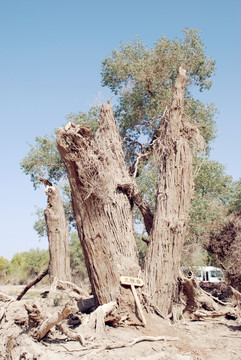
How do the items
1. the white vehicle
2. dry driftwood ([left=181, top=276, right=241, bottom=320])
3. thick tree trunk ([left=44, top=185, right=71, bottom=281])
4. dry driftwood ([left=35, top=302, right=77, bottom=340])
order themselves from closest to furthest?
dry driftwood ([left=35, top=302, right=77, bottom=340]) → dry driftwood ([left=181, top=276, right=241, bottom=320]) → thick tree trunk ([left=44, top=185, right=71, bottom=281]) → the white vehicle

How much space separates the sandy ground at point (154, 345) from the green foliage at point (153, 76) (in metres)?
7.86

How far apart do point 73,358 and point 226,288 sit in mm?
10640

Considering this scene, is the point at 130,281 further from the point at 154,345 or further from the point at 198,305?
the point at 198,305

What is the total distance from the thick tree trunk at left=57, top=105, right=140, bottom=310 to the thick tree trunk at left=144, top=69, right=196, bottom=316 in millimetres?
501

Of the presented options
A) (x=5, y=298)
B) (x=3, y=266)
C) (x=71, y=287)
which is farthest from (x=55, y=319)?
(x=3, y=266)

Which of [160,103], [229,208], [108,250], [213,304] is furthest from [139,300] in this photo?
[229,208]

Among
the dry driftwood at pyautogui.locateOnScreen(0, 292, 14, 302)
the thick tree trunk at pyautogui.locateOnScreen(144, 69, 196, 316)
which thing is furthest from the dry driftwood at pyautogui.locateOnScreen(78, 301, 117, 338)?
the dry driftwood at pyautogui.locateOnScreen(0, 292, 14, 302)

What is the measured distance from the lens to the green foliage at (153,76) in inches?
535

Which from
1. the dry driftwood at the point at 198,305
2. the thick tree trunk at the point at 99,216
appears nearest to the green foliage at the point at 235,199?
the dry driftwood at the point at 198,305

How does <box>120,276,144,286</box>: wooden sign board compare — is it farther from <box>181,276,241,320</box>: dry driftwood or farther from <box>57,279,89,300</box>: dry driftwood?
<box>57,279,89,300</box>: dry driftwood

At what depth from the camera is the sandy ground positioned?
16.6ft

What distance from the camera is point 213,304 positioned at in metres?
8.55

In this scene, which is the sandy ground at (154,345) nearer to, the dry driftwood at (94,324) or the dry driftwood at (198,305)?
the dry driftwood at (94,324)

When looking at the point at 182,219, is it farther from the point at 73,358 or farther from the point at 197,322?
the point at 73,358
